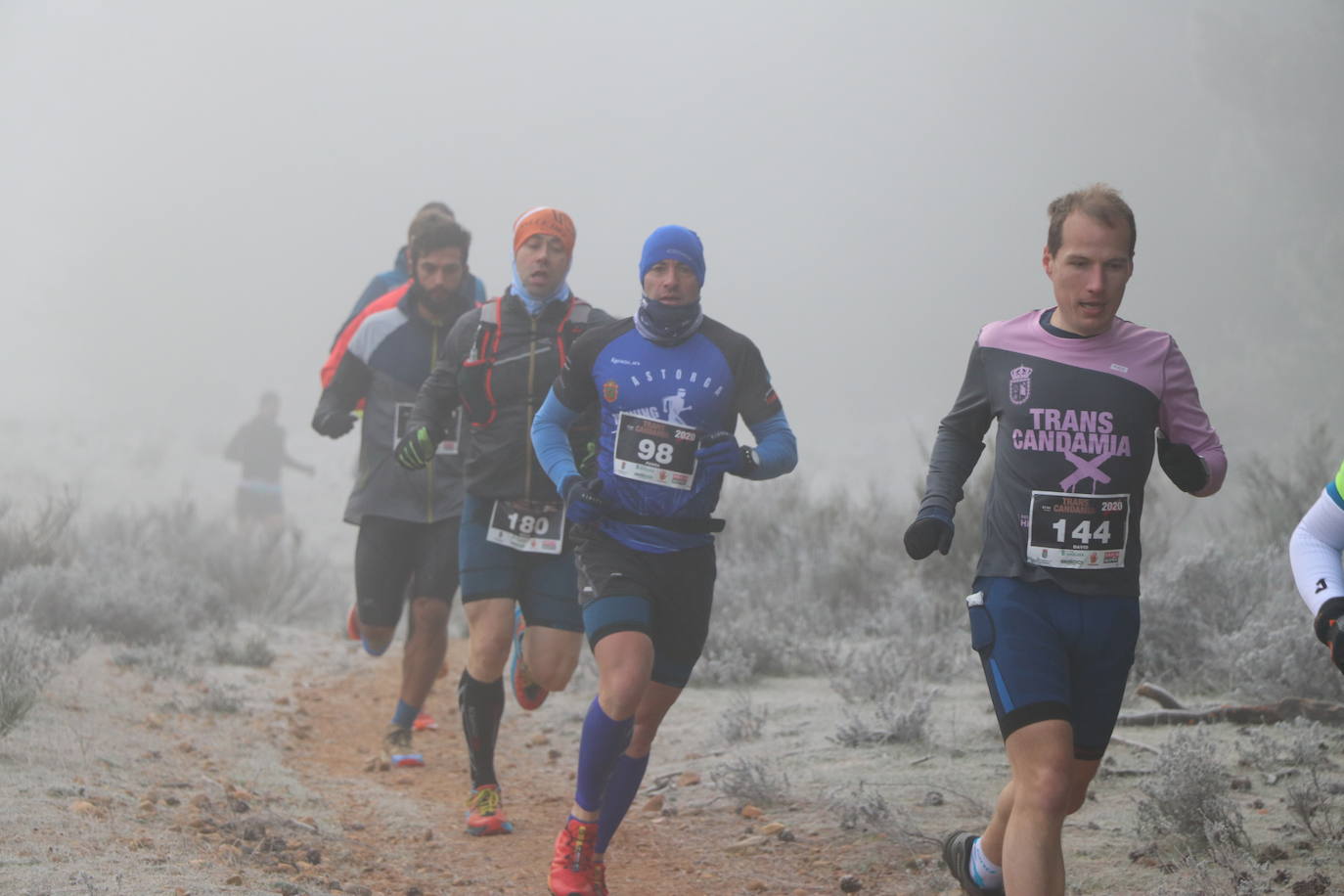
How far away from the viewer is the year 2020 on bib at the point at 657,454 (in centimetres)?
452

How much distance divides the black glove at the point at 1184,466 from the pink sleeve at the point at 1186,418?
20 mm

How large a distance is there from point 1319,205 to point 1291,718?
3515 centimetres

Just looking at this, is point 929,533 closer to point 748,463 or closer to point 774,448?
point 748,463

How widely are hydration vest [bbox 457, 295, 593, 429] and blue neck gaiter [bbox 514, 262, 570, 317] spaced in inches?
1.7

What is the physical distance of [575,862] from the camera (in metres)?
4.38

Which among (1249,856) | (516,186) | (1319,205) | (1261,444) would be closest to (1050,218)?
(1249,856)

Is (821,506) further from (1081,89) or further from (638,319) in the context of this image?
(1081,89)

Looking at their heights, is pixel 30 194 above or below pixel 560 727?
above

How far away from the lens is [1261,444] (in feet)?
81.2

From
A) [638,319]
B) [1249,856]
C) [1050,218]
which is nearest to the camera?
[1050,218]

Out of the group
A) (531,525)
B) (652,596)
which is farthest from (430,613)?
(652,596)

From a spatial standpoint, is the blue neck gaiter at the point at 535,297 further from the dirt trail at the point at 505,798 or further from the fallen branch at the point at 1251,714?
the fallen branch at the point at 1251,714

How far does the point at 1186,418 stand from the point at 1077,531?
0.42 m

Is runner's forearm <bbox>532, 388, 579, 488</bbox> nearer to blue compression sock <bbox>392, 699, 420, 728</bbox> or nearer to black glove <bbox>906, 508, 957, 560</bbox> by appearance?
black glove <bbox>906, 508, 957, 560</bbox>
